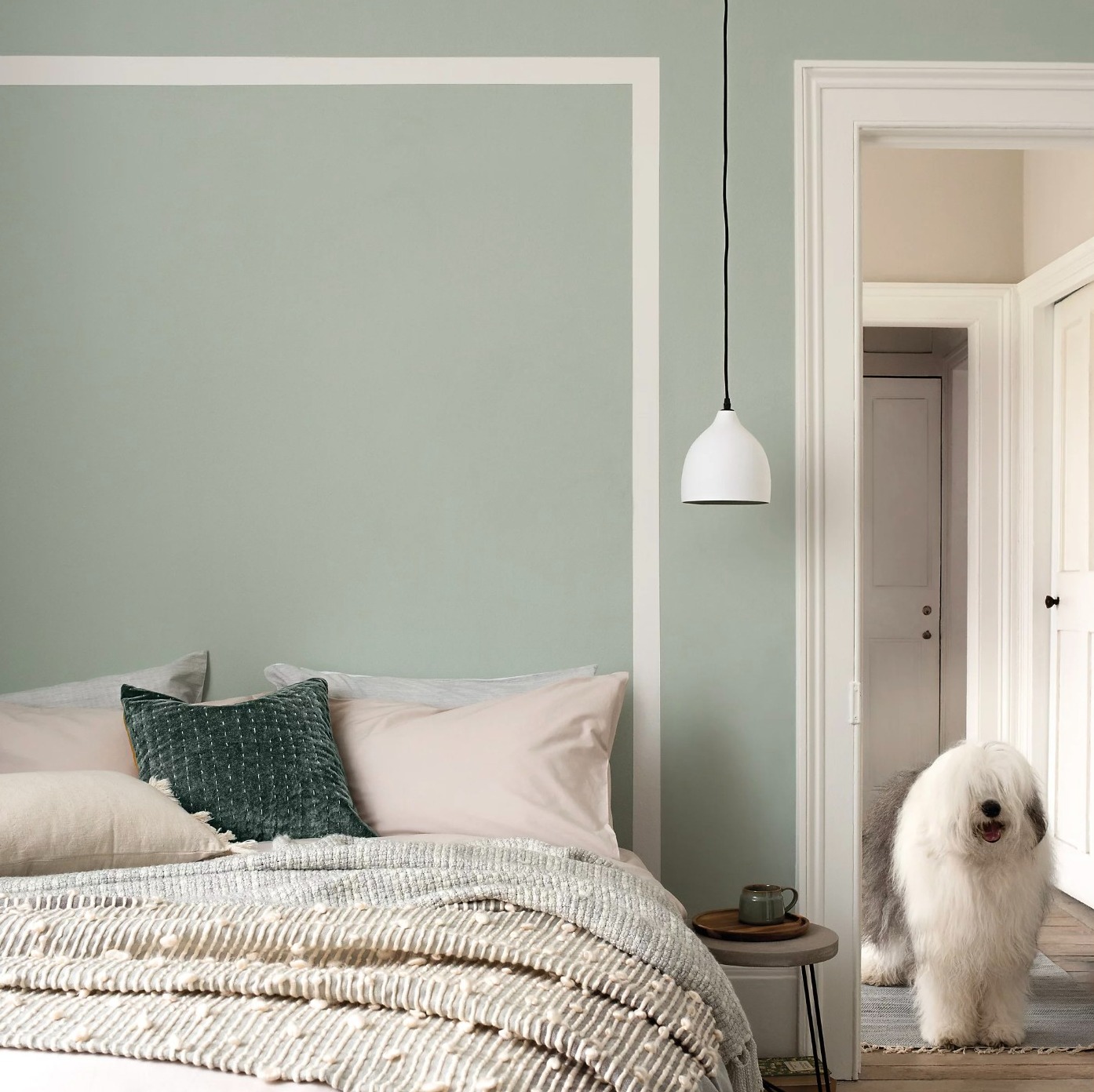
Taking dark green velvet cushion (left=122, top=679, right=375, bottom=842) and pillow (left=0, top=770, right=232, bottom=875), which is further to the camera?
dark green velvet cushion (left=122, top=679, right=375, bottom=842)

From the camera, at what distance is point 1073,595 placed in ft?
13.8

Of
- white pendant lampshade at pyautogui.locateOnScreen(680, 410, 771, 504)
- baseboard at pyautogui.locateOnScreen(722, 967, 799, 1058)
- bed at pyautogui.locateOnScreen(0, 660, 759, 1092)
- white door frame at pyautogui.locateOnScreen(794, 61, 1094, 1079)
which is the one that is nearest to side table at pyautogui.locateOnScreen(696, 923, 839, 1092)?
baseboard at pyautogui.locateOnScreen(722, 967, 799, 1058)

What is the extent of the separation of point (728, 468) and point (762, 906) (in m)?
0.94

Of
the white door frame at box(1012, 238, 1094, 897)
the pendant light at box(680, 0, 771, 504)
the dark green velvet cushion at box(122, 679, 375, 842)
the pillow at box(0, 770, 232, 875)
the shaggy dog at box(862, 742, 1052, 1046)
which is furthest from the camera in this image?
the white door frame at box(1012, 238, 1094, 897)

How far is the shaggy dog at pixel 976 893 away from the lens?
2.86 metres

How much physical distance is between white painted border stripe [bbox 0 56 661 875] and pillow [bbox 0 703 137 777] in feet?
3.95

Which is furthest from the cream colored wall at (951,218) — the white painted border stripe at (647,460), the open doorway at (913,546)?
the white painted border stripe at (647,460)

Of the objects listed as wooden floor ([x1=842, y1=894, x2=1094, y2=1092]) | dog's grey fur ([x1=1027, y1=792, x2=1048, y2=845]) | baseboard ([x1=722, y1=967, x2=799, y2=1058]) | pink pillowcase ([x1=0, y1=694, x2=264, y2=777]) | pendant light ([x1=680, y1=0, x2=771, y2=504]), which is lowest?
wooden floor ([x1=842, y1=894, x2=1094, y2=1092])

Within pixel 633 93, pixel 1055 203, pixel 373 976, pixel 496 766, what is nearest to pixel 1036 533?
pixel 1055 203

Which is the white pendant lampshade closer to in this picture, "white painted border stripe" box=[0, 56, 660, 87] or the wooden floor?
"white painted border stripe" box=[0, 56, 660, 87]

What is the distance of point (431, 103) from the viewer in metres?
2.88

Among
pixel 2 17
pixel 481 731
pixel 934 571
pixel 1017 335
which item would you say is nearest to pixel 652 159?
pixel 481 731

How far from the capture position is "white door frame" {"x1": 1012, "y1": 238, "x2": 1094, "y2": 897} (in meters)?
4.34

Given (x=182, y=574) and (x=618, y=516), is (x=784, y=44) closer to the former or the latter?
(x=618, y=516)
